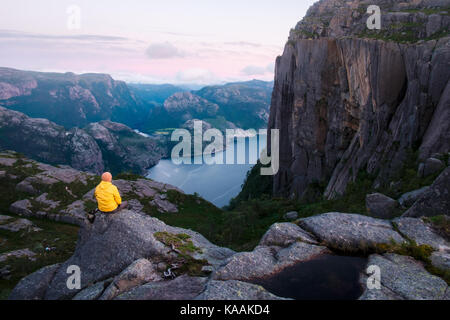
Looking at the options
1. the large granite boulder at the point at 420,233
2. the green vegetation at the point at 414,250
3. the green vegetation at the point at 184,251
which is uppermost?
the large granite boulder at the point at 420,233

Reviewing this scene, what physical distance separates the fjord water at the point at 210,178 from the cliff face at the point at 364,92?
66263 mm

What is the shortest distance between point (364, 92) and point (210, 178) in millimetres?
119632

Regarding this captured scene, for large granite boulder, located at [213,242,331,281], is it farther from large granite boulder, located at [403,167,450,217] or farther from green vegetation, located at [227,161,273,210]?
green vegetation, located at [227,161,273,210]

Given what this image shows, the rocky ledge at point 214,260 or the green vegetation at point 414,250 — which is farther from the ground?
the green vegetation at point 414,250

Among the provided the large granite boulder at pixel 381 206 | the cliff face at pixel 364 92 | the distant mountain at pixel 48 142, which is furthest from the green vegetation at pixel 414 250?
the distant mountain at pixel 48 142

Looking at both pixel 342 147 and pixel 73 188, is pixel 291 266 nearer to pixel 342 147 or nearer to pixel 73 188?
pixel 342 147

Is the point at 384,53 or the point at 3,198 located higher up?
the point at 384,53

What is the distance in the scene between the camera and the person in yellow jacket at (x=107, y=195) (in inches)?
480

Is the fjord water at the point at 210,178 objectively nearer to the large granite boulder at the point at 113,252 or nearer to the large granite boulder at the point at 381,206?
the large granite boulder at the point at 381,206

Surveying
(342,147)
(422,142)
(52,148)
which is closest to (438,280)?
(422,142)

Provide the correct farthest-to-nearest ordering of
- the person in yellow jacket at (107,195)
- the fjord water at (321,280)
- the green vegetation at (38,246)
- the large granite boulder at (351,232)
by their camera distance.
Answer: the green vegetation at (38,246), the person in yellow jacket at (107,195), the large granite boulder at (351,232), the fjord water at (321,280)
